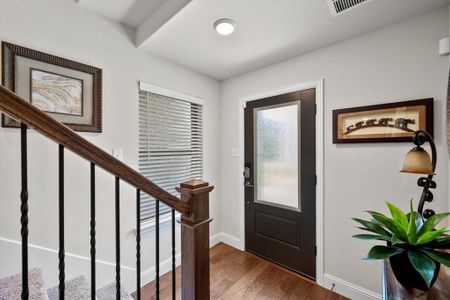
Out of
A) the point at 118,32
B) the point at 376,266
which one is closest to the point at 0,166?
the point at 118,32

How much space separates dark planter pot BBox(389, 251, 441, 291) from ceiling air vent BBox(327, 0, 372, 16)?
1554 mm

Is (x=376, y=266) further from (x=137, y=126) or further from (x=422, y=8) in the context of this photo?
(x=137, y=126)

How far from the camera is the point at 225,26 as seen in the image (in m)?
1.62

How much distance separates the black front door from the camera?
2072 mm

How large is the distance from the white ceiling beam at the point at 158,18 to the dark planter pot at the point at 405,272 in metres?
1.83

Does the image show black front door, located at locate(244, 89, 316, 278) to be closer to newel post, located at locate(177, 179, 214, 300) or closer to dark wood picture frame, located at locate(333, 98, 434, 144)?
dark wood picture frame, located at locate(333, 98, 434, 144)

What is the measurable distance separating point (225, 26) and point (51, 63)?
134cm

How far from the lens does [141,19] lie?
1.82 m

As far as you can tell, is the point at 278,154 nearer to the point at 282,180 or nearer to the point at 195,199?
the point at 282,180

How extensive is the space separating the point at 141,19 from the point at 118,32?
0.25m

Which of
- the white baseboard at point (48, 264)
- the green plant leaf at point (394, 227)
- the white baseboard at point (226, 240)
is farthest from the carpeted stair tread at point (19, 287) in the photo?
the white baseboard at point (226, 240)

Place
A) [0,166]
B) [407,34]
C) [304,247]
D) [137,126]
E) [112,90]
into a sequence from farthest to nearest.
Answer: [304,247], [137,126], [112,90], [407,34], [0,166]

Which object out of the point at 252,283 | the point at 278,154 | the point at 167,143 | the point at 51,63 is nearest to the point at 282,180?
the point at 278,154

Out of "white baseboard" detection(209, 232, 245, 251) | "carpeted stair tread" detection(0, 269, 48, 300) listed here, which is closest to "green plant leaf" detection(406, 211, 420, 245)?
"carpeted stair tread" detection(0, 269, 48, 300)
